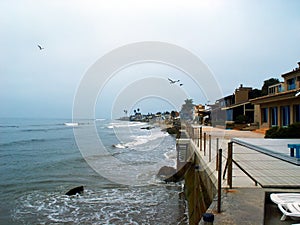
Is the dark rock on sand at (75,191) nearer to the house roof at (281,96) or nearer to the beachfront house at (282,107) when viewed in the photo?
the beachfront house at (282,107)

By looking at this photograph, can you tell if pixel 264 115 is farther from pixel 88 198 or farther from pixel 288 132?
pixel 88 198

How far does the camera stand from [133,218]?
9820 millimetres

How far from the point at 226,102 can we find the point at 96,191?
1279 inches

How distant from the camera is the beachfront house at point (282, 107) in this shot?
18.6 meters

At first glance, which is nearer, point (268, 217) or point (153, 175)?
point (268, 217)

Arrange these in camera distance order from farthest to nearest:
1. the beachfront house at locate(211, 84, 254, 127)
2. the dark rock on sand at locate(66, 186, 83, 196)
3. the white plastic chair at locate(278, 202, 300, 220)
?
the beachfront house at locate(211, 84, 254, 127)
the dark rock on sand at locate(66, 186, 83, 196)
the white plastic chair at locate(278, 202, 300, 220)

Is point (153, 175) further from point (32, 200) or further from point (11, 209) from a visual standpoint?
point (11, 209)

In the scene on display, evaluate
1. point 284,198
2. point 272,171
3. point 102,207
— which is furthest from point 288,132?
point 284,198

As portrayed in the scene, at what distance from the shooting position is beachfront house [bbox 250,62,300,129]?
18.6 metres

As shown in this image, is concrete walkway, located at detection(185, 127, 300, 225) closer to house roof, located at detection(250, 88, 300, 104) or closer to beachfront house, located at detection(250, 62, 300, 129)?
beachfront house, located at detection(250, 62, 300, 129)

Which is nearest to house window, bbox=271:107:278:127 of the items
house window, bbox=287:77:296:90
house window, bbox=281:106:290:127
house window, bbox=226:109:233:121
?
house window, bbox=281:106:290:127

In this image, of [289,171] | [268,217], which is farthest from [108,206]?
[268,217]

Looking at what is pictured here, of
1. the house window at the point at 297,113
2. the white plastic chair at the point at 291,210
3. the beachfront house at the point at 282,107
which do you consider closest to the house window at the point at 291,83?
the beachfront house at the point at 282,107

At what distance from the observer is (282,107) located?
20.6m
